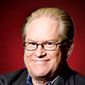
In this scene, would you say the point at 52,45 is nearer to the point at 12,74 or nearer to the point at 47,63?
the point at 47,63

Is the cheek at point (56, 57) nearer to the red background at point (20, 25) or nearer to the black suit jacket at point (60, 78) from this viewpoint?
the black suit jacket at point (60, 78)

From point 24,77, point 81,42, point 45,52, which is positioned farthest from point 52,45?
point 81,42

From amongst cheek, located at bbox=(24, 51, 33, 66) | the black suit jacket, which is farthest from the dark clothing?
cheek, located at bbox=(24, 51, 33, 66)

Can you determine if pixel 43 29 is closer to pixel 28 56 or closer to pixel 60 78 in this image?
pixel 28 56

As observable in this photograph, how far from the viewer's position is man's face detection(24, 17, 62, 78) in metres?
1.66

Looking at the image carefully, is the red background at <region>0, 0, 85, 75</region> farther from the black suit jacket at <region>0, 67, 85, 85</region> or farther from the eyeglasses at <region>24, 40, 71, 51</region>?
the eyeglasses at <region>24, 40, 71, 51</region>

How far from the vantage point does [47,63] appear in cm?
168

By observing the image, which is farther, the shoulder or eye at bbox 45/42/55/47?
the shoulder

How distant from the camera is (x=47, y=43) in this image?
1.66 meters

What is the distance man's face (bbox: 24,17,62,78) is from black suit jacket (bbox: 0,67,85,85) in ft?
0.30

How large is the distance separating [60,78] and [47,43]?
0.21 metres

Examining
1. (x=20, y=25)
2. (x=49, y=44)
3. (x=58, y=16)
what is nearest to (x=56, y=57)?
(x=49, y=44)

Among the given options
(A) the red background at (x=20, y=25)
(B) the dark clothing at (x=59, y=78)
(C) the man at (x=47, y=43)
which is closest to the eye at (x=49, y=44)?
(C) the man at (x=47, y=43)

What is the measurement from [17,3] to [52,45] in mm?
1166
